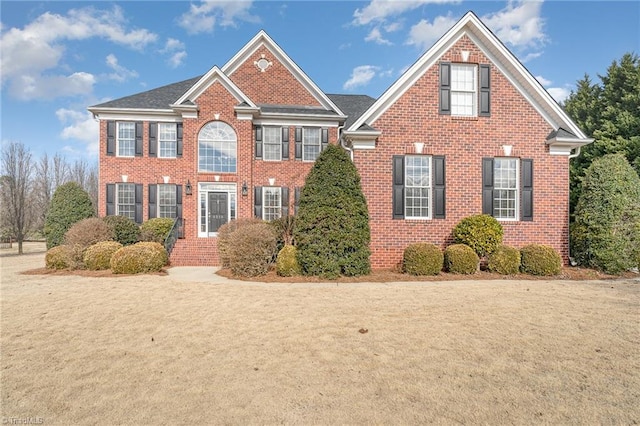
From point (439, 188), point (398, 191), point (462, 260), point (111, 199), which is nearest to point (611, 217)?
point (462, 260)

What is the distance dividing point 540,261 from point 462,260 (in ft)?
7.82

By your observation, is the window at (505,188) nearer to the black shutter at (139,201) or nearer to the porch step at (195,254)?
the porch step at (195,254)

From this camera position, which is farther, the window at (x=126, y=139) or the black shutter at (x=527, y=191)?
the window at (x=126, y=139)

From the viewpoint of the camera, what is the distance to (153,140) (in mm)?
16984

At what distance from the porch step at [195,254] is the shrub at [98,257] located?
2.32 meters

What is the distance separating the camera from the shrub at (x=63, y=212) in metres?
15.9

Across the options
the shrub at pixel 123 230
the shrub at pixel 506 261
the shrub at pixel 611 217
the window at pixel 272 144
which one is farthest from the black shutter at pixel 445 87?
the shrub at pixel 123 230

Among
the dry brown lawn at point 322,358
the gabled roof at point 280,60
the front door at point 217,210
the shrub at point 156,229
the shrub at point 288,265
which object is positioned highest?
the gabled roof at point 280,60

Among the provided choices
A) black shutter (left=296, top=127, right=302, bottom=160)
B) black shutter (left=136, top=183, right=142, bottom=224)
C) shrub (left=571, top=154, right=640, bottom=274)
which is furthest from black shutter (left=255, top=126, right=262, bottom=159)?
shrub (left=571, top=154, right=640, bottom=274)

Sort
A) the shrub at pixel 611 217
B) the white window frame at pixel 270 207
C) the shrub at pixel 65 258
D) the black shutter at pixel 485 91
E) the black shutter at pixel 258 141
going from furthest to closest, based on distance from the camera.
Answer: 1. the black shutter at pixel 258 141
2. the white window frame at pixel 270 207
3. the black shutter at pixel 485 91
4. the shrub at pixel 65 258
5. the shrub at pixel 611 217

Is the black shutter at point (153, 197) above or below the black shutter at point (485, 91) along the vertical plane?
below

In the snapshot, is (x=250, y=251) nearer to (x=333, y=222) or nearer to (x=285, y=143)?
(x=333, y=222)

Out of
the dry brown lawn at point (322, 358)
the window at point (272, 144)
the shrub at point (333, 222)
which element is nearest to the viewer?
the dry brown lawn at point (322, 358)

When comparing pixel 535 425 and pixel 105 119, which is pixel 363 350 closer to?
pixel 535 425
